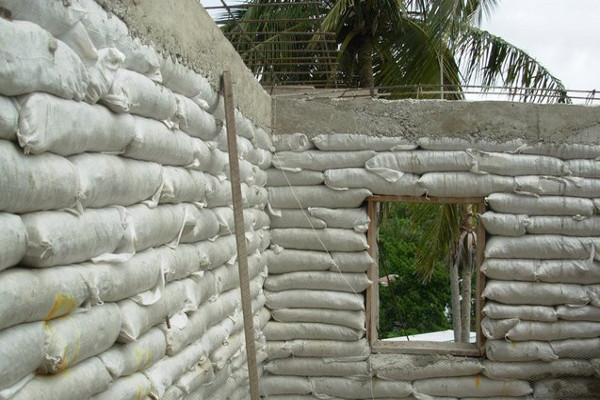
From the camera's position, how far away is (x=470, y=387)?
5445mm

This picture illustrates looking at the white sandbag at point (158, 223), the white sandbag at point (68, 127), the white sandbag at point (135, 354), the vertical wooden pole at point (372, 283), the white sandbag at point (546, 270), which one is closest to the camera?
the white sandbag at point (68, 127)

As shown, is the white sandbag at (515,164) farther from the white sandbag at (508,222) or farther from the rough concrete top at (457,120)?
the white sandbag at (508,222)

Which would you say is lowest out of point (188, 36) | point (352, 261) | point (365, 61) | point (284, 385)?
point (284, 385)

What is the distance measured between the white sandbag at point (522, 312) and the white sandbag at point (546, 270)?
20 centimetres

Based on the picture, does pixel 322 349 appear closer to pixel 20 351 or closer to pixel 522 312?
pixel 522 312

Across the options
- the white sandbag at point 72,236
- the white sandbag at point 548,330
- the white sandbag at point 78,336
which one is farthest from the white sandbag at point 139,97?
the white sandbag at point 548,330

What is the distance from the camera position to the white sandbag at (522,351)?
A: 532cm

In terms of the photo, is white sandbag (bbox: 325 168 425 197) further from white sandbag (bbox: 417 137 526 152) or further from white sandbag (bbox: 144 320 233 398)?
white sandbag (bbox: 144 320 233 398)

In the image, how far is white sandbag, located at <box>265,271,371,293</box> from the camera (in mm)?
5461

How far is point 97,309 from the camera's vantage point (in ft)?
7.48

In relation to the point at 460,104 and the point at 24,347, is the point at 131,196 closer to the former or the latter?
the point at 24,347

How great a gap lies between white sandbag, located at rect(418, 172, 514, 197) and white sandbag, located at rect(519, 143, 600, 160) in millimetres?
303

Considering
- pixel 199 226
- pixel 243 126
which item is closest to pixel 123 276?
pixel 199 226

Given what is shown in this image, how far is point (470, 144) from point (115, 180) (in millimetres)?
3561
